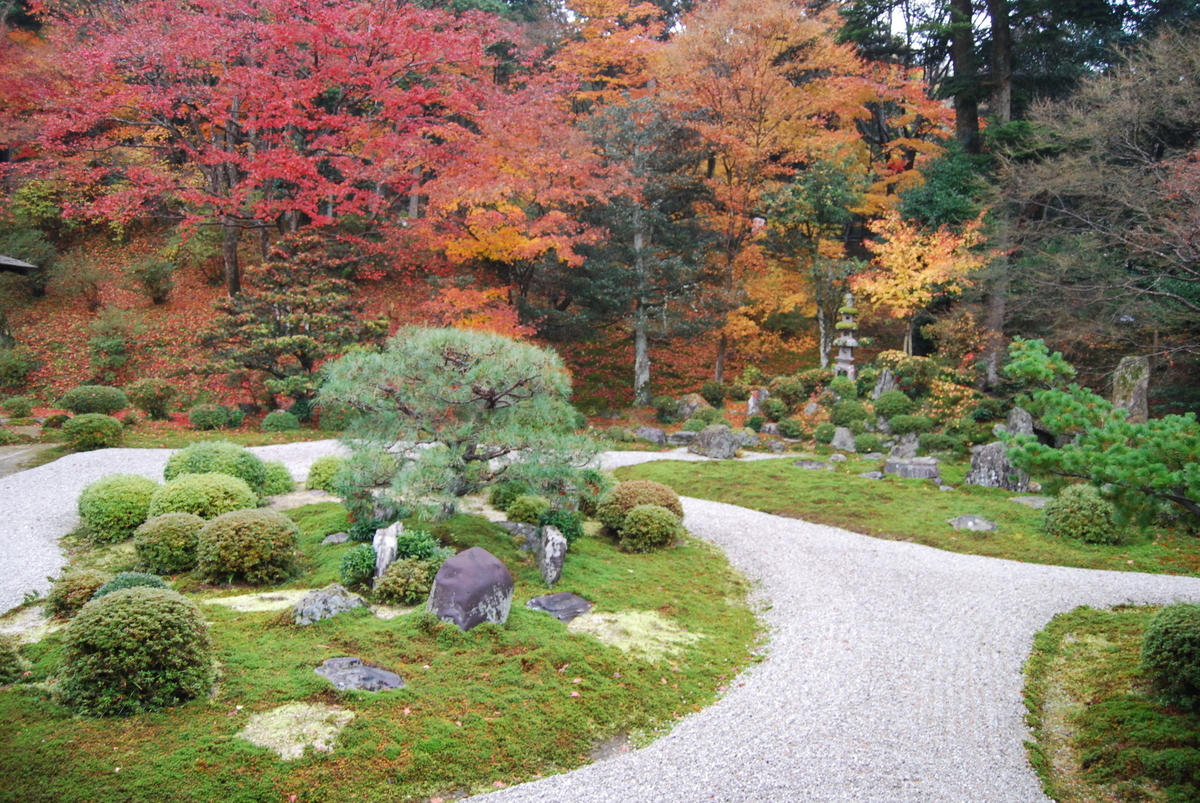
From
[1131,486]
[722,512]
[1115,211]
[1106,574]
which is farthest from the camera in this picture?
[1115,211]

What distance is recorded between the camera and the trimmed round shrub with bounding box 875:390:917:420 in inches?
693

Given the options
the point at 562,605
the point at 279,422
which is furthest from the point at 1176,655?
the point at 279,422

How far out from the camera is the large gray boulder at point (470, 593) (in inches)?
297

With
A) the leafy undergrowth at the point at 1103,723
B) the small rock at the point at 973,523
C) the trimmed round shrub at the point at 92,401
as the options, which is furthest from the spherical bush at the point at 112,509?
the small rock at the point at 973,523

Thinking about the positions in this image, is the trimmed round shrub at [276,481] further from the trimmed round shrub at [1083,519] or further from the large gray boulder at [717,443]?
the trimmed round shrub at [1083,519]

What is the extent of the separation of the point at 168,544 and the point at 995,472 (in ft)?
43.6

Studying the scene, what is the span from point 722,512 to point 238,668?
27.4ft

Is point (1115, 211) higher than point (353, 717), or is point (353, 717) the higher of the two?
point (1115, 211)

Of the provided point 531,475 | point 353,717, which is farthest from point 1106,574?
point 353,717

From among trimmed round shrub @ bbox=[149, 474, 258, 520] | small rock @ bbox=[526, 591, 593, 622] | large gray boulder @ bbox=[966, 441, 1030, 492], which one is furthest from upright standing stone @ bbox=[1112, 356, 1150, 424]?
trimmed round shrub @ bbox=[149, 474, 258, 520]

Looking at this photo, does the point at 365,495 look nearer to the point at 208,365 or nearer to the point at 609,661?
the point at 609,661

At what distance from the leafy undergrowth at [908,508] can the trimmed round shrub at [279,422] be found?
7.72 meters

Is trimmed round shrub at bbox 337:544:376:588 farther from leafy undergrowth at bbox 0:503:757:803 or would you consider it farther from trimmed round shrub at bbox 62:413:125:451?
trimmed round shrub at bbox 62:413:125:451

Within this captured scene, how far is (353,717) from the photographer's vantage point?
600 cm
